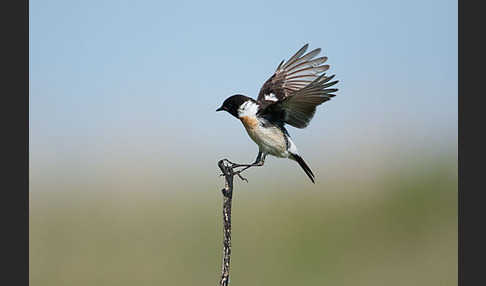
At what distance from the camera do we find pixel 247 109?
3811 millimetres

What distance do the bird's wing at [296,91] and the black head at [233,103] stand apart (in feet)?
0.49

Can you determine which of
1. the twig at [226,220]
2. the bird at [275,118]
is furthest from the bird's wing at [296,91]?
the twig at [226,220]

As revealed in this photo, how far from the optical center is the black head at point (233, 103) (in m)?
3.79

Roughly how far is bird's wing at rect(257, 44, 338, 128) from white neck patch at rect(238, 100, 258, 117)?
0.05 m

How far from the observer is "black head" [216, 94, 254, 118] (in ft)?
12.4

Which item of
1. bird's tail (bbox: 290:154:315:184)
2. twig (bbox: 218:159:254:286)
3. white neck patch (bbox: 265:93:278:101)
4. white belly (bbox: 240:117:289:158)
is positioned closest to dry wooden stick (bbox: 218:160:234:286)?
twig (bbox: 218:159:254:286)

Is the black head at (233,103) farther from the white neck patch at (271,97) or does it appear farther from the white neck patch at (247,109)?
the white neck patch at (271,97)

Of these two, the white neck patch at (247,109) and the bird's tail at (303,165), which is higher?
the white neck patch at (247,109)

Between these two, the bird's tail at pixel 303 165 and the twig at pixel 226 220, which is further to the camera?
the bird's tail at pixel 303 165

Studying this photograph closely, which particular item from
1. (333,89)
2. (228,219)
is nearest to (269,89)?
(333,89)

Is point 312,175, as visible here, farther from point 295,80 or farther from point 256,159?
point 295,80

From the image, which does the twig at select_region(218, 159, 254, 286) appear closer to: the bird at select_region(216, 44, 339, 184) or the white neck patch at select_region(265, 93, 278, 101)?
the bird at select_region(216, 44, 339, 184)

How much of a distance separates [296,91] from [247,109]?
0.50 meters

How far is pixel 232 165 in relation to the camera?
321cm
